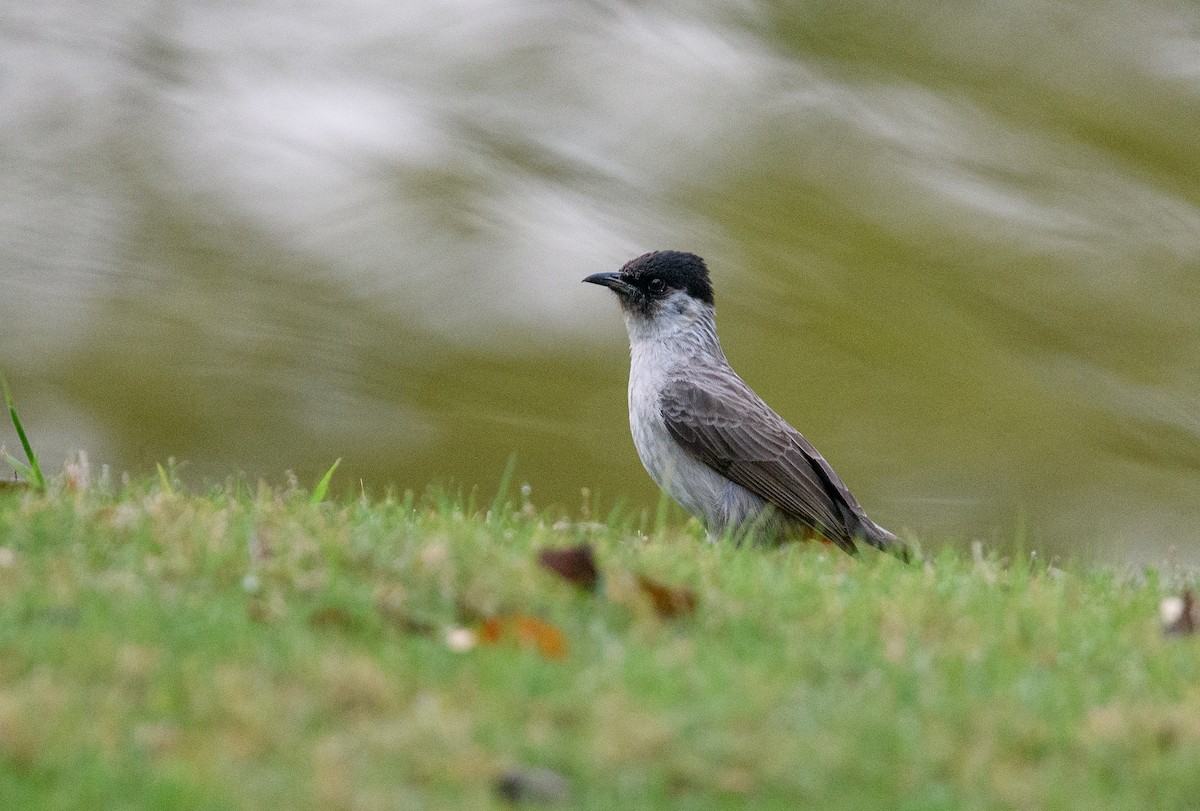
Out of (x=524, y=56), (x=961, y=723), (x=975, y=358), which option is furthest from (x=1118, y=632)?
(x=524, y=56)

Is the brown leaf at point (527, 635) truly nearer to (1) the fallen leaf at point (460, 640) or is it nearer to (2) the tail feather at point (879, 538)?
(1) the fallen leaf at point (460, 640)

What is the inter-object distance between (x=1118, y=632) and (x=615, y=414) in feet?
33.9

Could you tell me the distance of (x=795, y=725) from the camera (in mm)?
3348

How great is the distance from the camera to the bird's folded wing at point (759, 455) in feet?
24.8

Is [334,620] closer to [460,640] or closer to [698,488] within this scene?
[460,640]

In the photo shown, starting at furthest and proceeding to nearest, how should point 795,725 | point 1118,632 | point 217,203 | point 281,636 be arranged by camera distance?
point 217,203
point 1118,632
point 281,636
point 795,725

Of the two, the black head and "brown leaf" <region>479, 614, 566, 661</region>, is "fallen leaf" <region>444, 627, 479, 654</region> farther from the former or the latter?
the black head

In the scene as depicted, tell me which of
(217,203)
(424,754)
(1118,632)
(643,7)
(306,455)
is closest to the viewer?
(424,754)

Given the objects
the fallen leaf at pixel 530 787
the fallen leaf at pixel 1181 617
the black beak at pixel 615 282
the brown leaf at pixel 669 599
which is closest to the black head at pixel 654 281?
the black beak at pixel 615 282

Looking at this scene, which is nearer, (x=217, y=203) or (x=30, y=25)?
(x=217, y=203)

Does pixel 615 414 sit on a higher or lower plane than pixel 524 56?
lower

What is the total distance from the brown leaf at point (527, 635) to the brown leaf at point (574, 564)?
0.40m

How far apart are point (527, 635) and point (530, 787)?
0.82 m

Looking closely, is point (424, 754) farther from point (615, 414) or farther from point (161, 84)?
point (161, 84)
